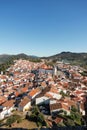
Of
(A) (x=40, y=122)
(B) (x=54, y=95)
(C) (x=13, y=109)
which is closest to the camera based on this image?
(A) (x=40, y=122)

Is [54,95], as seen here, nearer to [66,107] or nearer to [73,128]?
[66,107]

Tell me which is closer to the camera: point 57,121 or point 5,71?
point 57,121

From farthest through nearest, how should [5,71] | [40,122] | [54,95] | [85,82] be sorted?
Result: [5,71], [85,82], [54,95], [40,122]

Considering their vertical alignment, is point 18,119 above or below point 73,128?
below

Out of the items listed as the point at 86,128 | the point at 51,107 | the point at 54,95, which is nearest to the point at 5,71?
the point at 54,95

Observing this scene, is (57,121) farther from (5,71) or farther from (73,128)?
(5,71)

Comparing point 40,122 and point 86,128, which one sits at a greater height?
point 86,128

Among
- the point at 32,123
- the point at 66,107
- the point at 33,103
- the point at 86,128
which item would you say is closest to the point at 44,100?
the point at 33,103

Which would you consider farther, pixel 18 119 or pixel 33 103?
pixel 33 103

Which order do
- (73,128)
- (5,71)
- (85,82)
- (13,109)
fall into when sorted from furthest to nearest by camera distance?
(5,71) → (85,82) → (13,109) → (73,128)
